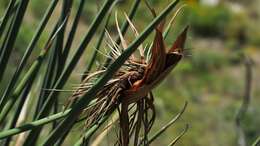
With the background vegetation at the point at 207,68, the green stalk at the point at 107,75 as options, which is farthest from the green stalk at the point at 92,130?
the background vegetation at the point at 207,68

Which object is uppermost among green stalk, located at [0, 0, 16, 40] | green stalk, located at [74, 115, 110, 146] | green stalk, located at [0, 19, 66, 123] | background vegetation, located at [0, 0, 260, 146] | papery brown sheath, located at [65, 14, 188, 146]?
green stalk, located at [0, 0, 16, 40]

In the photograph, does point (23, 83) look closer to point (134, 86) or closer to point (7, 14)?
point (7, 14)

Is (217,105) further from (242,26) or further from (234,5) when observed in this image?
(234,5)

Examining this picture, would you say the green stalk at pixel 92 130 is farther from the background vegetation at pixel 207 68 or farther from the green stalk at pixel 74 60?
the background vegetation at pixel 207 68

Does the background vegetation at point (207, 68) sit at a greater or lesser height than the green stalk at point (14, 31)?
lesser

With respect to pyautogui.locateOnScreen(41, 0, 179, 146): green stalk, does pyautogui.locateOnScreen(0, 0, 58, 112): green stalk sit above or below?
above

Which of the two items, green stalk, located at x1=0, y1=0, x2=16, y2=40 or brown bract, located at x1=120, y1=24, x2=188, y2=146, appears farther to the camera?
green stalk, located at x1=0, y1=0, x2=16, y2=40

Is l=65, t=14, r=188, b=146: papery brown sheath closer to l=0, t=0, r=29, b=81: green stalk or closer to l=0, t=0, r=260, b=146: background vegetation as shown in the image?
l=0, t=0, r=29, b=81: green stalk

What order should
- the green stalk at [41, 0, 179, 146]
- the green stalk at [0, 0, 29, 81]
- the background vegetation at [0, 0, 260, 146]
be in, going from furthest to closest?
the background vegetation at [0, 0, 260, 146], the green stalk at [0, 0, 29, 81], the green stalk at [41, 0, 179, 146]

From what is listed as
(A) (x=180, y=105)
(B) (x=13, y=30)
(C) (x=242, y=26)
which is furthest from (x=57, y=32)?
(C) (x=242, y=26)

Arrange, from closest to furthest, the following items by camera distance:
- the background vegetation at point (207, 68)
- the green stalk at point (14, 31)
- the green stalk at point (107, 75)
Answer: the green stalk at point (107, 75) < the green stalk at point (14, 31) < the background vegetation at point (207, 68)

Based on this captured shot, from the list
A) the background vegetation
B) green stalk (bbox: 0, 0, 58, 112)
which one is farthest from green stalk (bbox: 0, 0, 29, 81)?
the background vegetation

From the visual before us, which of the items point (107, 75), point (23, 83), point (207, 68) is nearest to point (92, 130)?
point (23, 83)
